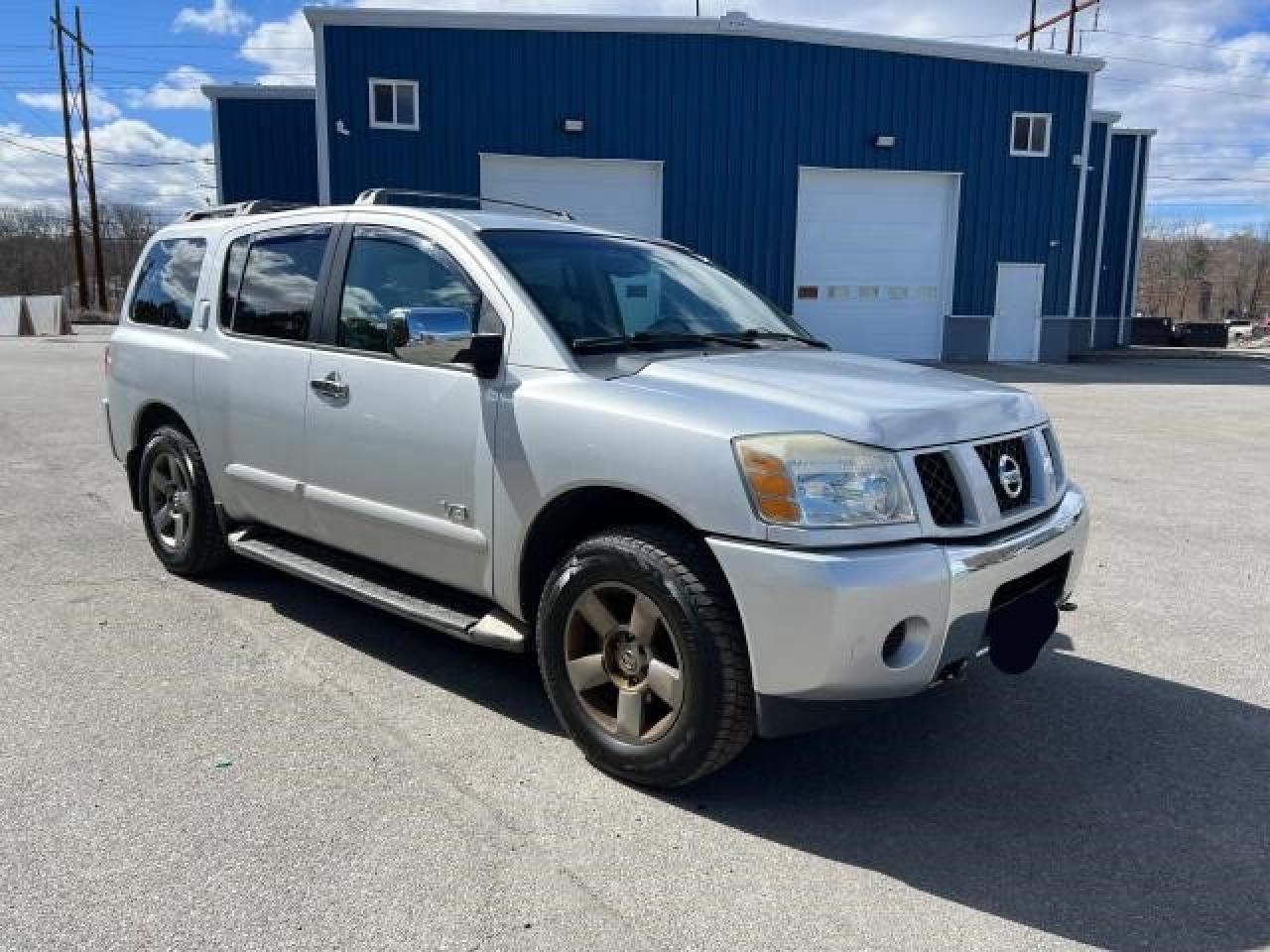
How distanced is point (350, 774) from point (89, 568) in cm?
317

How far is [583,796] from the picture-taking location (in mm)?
3217

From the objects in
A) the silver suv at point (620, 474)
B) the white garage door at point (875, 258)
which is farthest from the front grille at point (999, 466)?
the white garage door at point (875, 258)

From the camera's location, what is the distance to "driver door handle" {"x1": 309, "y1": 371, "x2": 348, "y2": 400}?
4.06 meters

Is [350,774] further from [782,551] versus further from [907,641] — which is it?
[907,641]

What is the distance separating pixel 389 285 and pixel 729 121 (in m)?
18.7

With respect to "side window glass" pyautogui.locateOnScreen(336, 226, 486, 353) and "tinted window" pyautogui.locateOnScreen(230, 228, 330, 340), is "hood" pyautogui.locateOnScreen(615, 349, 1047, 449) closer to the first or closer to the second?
"side window glass" pyautogui.locateOnScreen(336, 226, 486, 353)

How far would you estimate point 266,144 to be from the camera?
2466 cm

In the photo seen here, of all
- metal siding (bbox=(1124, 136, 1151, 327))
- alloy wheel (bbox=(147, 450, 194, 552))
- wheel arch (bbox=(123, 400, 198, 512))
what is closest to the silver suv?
alloy wheel (bbox=(147, 450, 194, 552))

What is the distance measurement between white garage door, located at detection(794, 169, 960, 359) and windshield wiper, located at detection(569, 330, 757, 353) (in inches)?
741

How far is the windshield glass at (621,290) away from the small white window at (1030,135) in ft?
69.6

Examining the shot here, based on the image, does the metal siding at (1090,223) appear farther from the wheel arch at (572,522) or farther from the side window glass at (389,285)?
the wheel arch at (572,522)

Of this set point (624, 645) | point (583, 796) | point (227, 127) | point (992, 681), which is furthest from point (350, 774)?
point (227, 127)

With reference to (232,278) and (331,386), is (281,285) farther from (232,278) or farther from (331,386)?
(331,386)

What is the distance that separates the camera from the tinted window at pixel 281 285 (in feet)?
14.4
